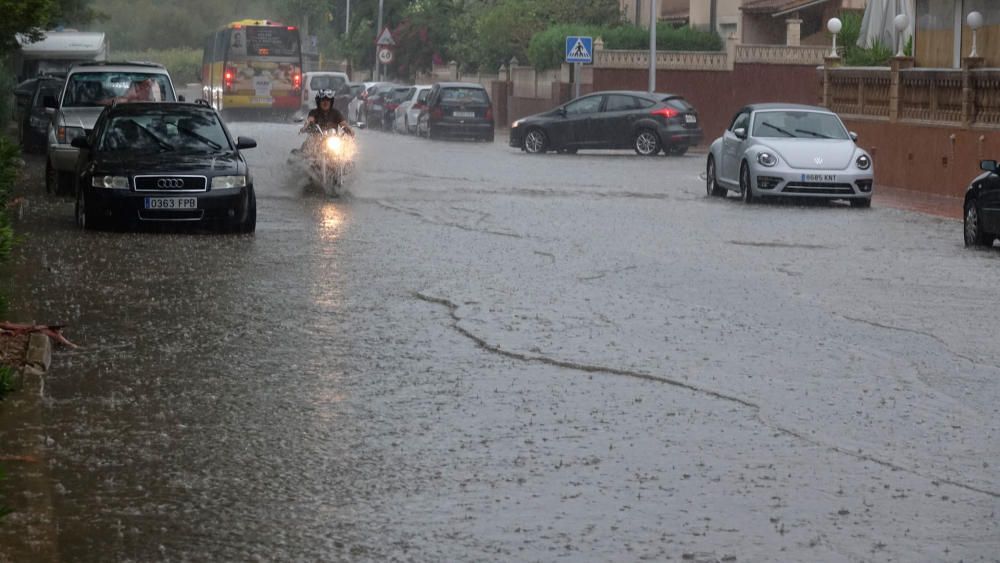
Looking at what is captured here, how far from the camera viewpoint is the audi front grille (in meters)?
18.2

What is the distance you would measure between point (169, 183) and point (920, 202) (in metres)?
12.9

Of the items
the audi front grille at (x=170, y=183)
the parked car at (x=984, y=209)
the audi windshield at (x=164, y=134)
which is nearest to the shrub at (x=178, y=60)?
the audi windshield at (x=164, y=134)

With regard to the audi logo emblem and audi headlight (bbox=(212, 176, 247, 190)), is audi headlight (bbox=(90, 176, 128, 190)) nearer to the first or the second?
the audi logo emblem

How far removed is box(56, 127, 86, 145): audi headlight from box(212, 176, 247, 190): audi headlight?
716cm

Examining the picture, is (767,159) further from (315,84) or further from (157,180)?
(315,84)

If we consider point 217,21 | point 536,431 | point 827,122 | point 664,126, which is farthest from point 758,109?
point 217,21

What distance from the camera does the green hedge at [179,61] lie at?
12238 cm

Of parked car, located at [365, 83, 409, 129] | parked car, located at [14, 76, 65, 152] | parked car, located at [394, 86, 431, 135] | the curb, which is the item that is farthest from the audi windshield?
parked car, located at [365, 83, 409, 129]

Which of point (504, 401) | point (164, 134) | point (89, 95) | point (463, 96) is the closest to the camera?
point (504, 401)

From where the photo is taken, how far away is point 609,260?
16.7 meters

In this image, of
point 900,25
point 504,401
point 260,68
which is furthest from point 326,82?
point 504,401

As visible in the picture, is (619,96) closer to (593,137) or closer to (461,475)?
(593,137)

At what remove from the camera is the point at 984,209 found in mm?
18812

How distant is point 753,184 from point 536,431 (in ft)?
56.1
